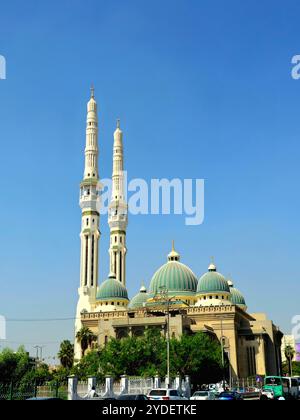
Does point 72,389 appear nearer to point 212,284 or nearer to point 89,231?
point 212,284

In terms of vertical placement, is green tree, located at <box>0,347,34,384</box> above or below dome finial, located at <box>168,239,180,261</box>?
below

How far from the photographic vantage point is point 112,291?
73.1 meters

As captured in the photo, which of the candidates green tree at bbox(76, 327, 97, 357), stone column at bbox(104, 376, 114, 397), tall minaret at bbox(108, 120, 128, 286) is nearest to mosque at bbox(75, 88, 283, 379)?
tall minaret at bbox(108, 120, 128, 286)

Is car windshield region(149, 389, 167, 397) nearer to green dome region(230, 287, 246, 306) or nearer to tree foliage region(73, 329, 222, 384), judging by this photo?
tree foliage region(73, 329, 222, 384)

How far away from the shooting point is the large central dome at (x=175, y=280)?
2889 inches

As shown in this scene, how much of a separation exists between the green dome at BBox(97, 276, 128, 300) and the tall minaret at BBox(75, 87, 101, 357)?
1456 millimetres

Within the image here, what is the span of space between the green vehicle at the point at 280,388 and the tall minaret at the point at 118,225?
4403 centimetres

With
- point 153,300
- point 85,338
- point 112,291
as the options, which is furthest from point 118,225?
point 85,338

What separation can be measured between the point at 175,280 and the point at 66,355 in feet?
61.6

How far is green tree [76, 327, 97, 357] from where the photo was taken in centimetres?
6712
